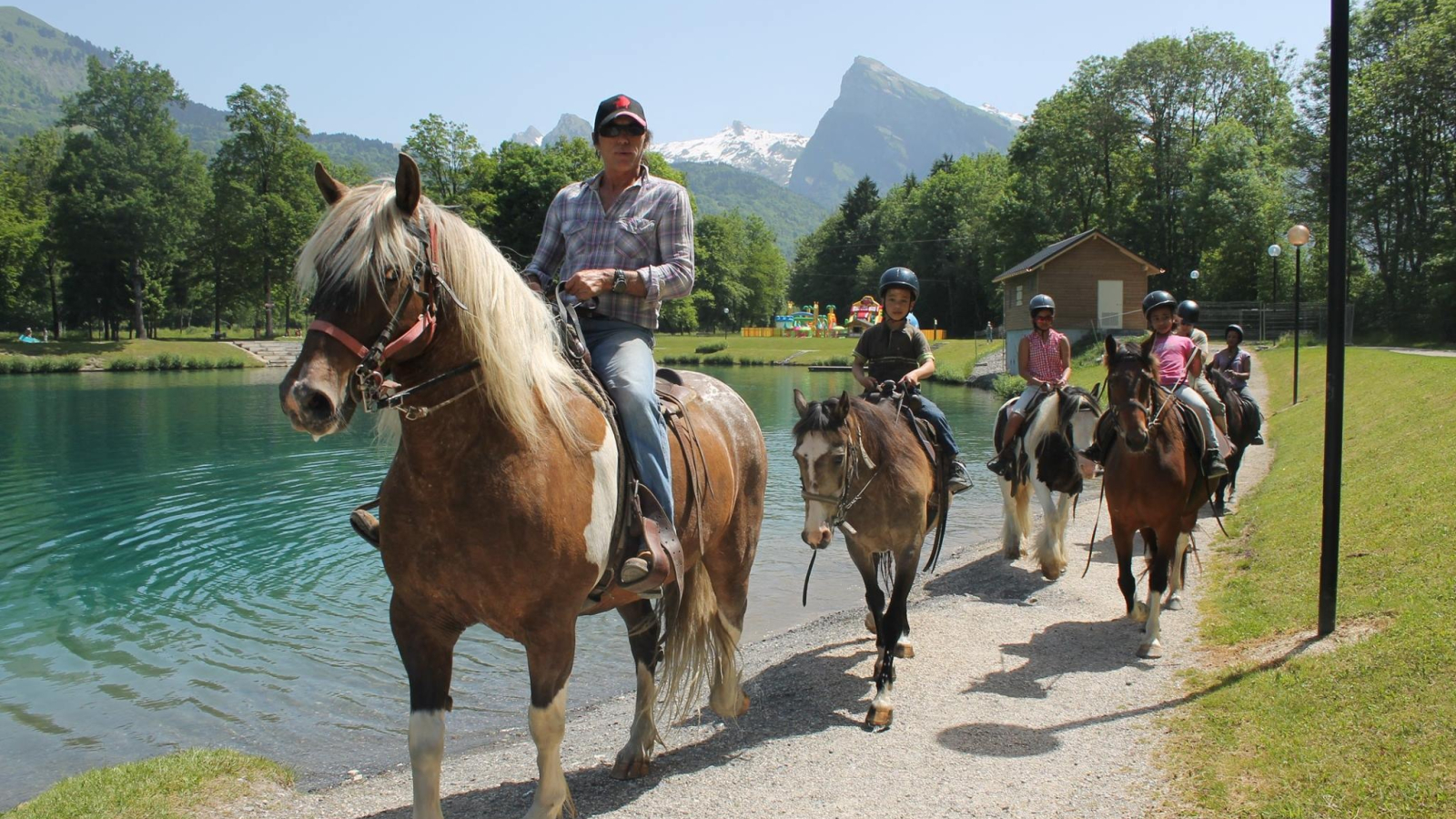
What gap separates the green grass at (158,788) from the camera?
576 cm

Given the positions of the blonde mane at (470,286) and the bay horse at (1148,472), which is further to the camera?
the bay horse at (1148,472)

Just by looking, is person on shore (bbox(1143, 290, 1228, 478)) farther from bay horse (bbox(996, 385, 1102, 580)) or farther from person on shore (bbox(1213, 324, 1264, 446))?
person on shore (bbox(1213, 324, 1264, 446))

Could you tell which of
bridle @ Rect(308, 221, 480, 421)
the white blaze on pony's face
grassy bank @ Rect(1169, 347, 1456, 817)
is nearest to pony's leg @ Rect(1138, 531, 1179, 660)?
grassy bank @ Rect(1169, 347, 1456, 817)

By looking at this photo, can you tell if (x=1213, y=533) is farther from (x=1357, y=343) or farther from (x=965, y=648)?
(x=1357, y=343)

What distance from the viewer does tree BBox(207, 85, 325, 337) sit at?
70688 millimetres

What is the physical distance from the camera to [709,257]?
362 feet

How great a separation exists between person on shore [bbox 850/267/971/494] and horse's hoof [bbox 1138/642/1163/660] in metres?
1.96

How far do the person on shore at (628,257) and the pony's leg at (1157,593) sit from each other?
5154mm

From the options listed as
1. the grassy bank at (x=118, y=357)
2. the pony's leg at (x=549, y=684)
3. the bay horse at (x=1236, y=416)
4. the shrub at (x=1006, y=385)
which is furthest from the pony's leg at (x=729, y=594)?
the grassy bank at (x=118, y=357)

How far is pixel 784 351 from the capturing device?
7800cm

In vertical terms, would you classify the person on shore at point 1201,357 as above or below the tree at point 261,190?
below

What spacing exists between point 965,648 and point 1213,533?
6.48m

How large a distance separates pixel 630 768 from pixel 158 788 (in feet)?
10.1

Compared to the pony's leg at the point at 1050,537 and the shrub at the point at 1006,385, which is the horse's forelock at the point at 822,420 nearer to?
the pony's leg at the point at 1050,537
